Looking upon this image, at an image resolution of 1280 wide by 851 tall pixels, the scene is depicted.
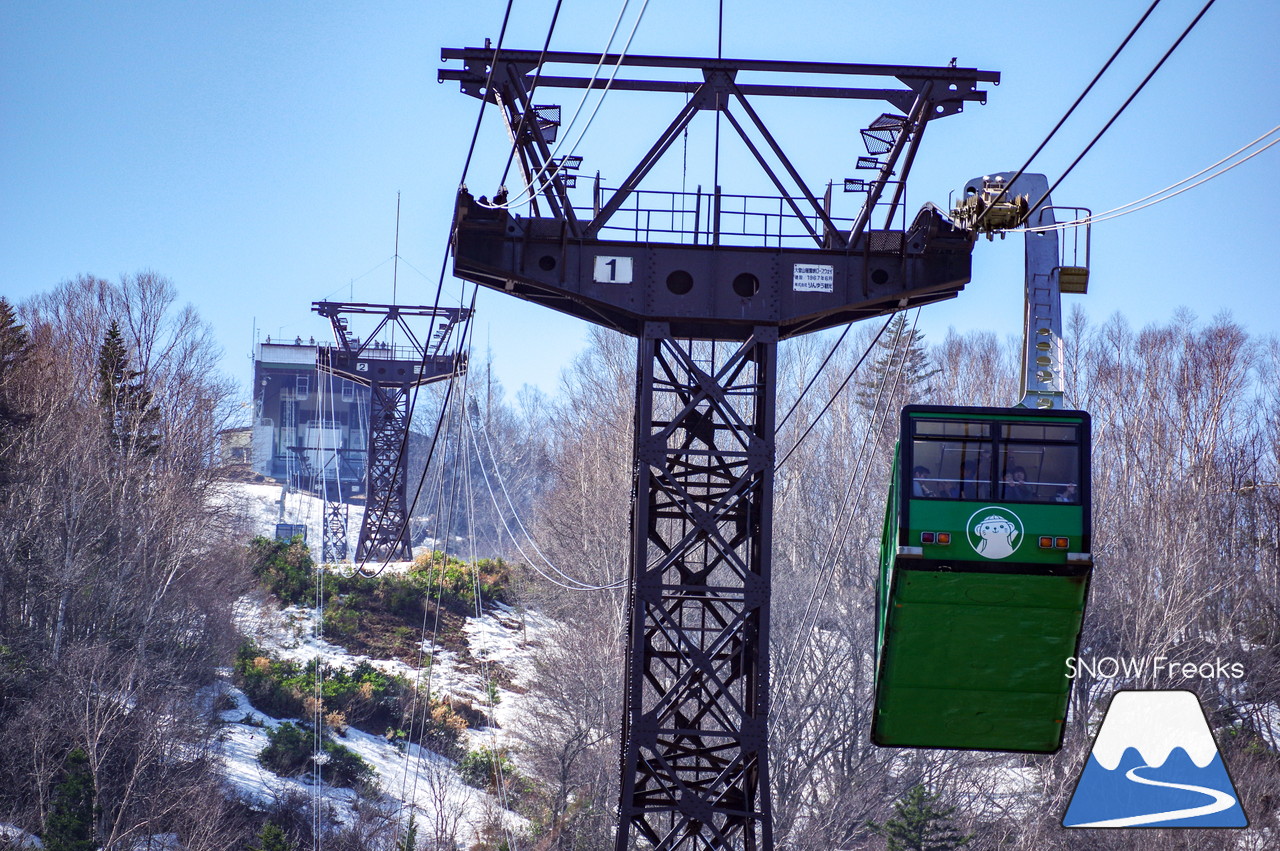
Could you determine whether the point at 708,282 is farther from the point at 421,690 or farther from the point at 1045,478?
the point at 421,690

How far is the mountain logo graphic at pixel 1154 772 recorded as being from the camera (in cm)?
2805

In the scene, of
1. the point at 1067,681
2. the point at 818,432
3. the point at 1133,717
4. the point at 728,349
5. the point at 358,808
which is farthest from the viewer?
the point at 818,432

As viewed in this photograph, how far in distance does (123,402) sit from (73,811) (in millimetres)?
15016

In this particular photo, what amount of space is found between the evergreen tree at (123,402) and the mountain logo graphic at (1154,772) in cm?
2721

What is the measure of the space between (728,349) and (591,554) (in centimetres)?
1087

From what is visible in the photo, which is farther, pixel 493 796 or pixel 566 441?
pixel 566 441

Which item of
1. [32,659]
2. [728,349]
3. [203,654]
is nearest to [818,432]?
[728,349]

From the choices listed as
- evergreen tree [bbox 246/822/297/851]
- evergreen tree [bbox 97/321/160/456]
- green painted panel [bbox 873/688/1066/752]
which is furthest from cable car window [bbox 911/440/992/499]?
evergreen tree [bbox 97/321/160/456]

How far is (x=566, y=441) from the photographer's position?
5241cm

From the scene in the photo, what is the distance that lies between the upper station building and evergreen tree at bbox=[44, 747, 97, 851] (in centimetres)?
4409

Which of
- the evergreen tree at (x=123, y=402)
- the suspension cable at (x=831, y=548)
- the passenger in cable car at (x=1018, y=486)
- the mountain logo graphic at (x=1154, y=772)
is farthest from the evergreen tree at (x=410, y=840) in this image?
the passenger in cable car at (x=1018, y=486)

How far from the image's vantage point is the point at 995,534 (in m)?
12.8

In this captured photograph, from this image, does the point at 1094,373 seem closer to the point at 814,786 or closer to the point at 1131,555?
the point at 1131,555

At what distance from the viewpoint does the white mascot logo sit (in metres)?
12.8
